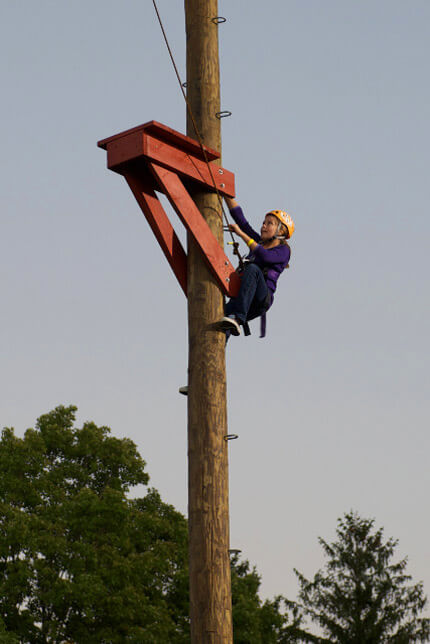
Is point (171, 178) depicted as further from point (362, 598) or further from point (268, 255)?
point (362, 598)

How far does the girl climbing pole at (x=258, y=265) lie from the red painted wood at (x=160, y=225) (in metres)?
0.46

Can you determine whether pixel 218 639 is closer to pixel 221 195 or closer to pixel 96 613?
pixel 221 195

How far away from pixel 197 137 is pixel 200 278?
1097 mm

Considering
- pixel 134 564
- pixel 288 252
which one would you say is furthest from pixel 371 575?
pixel 288 252

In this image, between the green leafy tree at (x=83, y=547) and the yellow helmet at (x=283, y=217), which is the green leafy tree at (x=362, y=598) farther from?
the yellow helmet at (x=283, y=217)

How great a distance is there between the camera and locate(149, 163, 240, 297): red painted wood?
6602 millimetres

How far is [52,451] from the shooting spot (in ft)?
94.4

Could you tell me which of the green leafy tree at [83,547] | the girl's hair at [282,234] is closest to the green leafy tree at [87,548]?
the green leafy tree at [83,547]

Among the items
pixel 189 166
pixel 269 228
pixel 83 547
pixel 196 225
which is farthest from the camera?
pixel 83 547

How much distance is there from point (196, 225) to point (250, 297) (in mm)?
721

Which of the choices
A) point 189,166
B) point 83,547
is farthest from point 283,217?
point 83,547

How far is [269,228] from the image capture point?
7781mm

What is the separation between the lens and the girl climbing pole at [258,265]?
22.7 feet

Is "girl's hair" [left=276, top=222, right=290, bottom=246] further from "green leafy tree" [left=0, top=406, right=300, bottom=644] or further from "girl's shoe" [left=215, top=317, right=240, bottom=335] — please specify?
"green leafy tree" [left=0, top=406, right=300, bottom=644]
